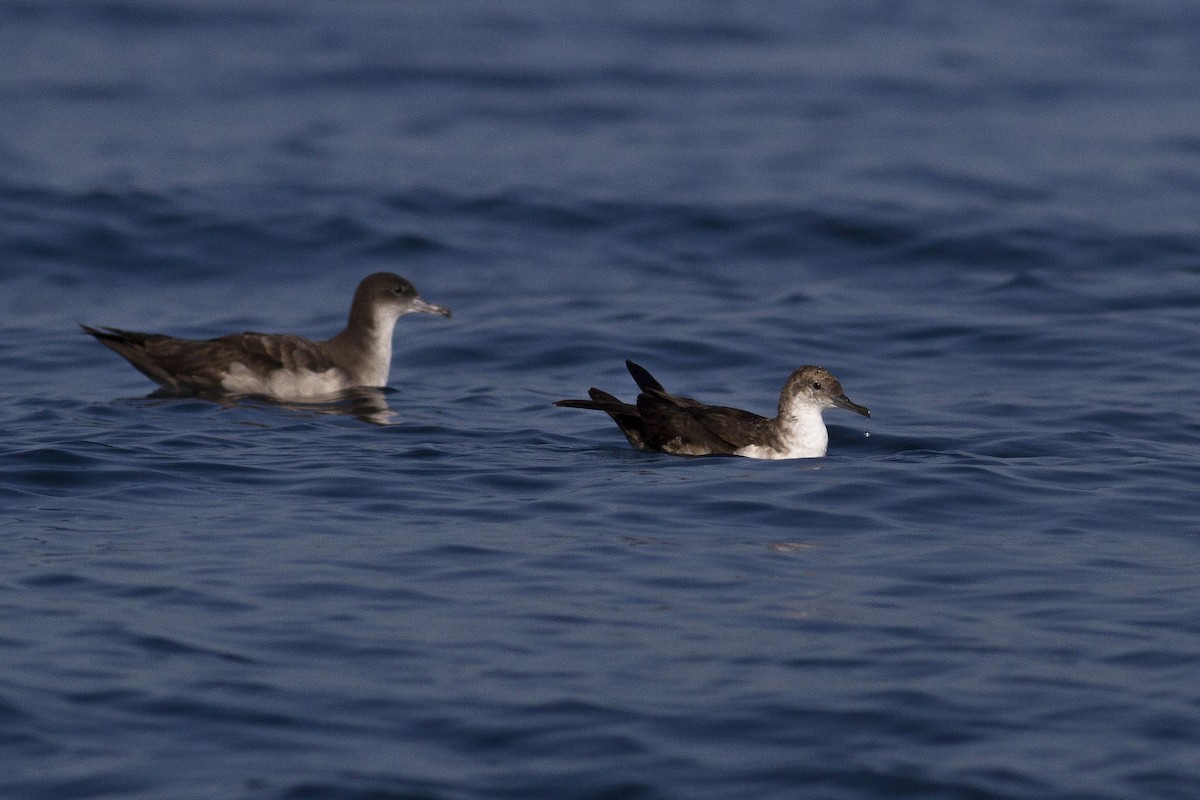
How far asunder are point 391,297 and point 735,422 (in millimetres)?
4364

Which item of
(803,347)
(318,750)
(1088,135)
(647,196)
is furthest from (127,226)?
(318,750)

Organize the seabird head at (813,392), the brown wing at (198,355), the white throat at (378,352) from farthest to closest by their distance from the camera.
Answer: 1. the white throat at (378,352)
2. the brown wing at (198,355)
3. the seabird head at (813,392)

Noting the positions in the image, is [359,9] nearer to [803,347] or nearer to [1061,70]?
[1061,70]

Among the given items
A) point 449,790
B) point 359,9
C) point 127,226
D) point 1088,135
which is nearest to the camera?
point 449,790

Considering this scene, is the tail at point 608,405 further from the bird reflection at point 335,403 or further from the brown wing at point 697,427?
the bird reflection at point 335,403

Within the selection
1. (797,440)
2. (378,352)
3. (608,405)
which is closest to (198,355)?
(378,352)

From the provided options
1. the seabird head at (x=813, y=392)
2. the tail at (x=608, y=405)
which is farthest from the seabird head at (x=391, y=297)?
the seabird head at (x=813, y=392)

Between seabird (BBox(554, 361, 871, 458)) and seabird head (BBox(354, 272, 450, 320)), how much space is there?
3464 millimetres

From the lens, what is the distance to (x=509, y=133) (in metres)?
24.7

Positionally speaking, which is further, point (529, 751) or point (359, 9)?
point (359, 9)

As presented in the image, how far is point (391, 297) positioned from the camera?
48.5 ft

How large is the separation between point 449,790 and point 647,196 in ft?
50.9

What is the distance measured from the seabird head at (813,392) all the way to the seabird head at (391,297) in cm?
404

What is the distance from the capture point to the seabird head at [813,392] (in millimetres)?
11539
